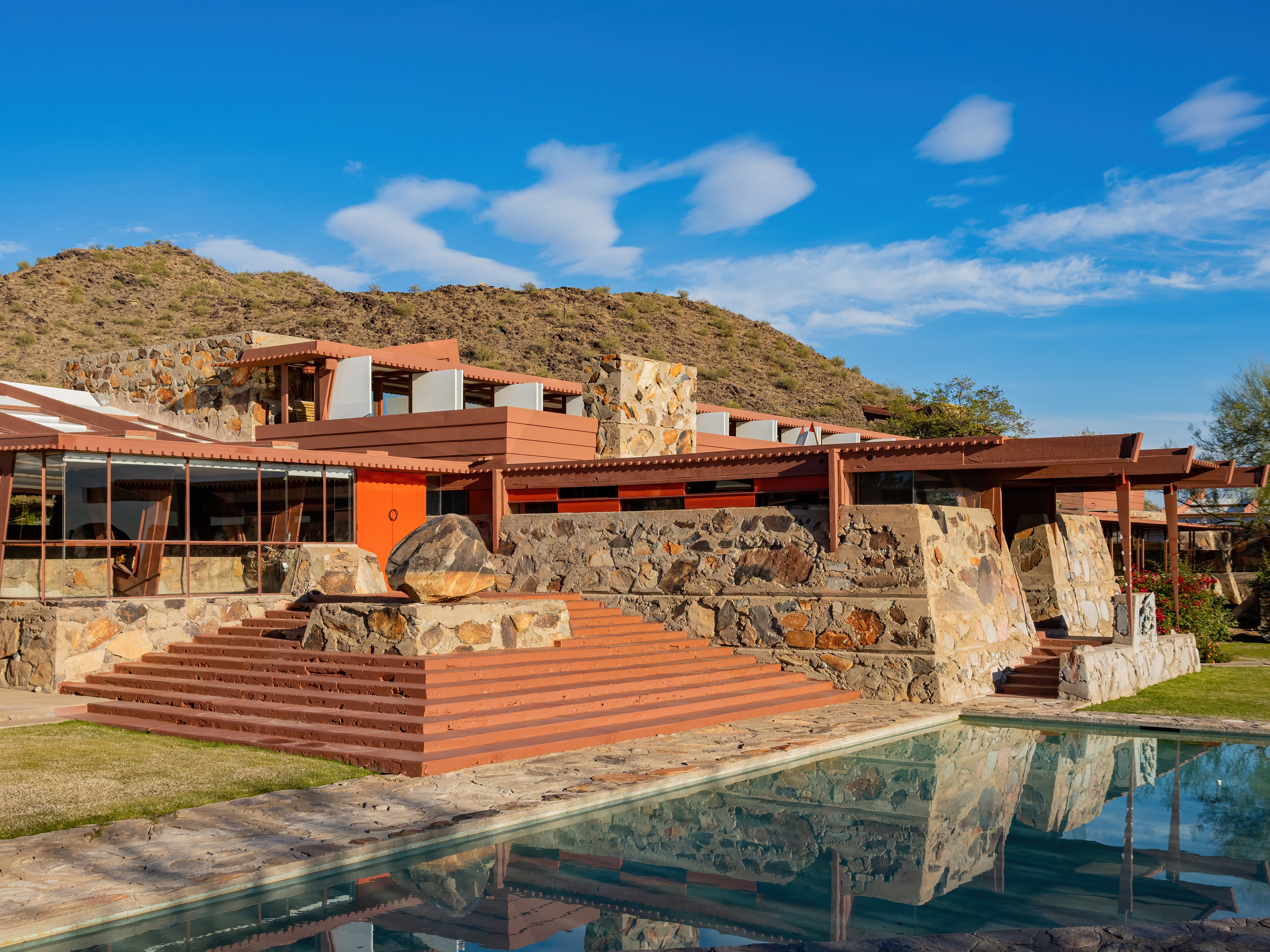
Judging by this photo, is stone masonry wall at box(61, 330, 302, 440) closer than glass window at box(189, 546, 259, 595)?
No

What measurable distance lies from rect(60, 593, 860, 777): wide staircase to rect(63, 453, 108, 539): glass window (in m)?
1.95

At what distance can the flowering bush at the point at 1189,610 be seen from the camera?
20.3 meters

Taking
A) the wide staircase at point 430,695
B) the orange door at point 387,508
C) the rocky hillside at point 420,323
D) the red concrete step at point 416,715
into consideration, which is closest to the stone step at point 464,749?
the wide staircase at point 430,695

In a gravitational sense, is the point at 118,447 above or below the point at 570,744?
above

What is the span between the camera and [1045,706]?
46.9 ft

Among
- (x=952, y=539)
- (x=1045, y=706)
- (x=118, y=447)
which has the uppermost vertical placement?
(x=118, y=447)

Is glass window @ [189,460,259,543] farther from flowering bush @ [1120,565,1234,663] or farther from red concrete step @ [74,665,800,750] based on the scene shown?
flowering bush @ [1120,565,1234,663]

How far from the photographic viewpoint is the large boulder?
1234 cm

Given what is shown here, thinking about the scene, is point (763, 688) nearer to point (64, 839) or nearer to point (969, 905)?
point (969, 905)

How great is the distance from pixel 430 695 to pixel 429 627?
1220 mm

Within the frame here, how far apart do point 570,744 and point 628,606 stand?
20.3 feet

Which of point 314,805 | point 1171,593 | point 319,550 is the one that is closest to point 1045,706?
point 1171,593

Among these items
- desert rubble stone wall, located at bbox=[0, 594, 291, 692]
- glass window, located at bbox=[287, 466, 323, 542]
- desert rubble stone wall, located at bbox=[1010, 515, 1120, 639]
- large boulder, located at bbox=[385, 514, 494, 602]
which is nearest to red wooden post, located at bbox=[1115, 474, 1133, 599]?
desert rubble stone wall, located at bbox=[1010, 515, 1120, 639]

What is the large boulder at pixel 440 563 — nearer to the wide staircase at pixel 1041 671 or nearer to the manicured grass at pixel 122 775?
the manicured grass at pixel 122 775
